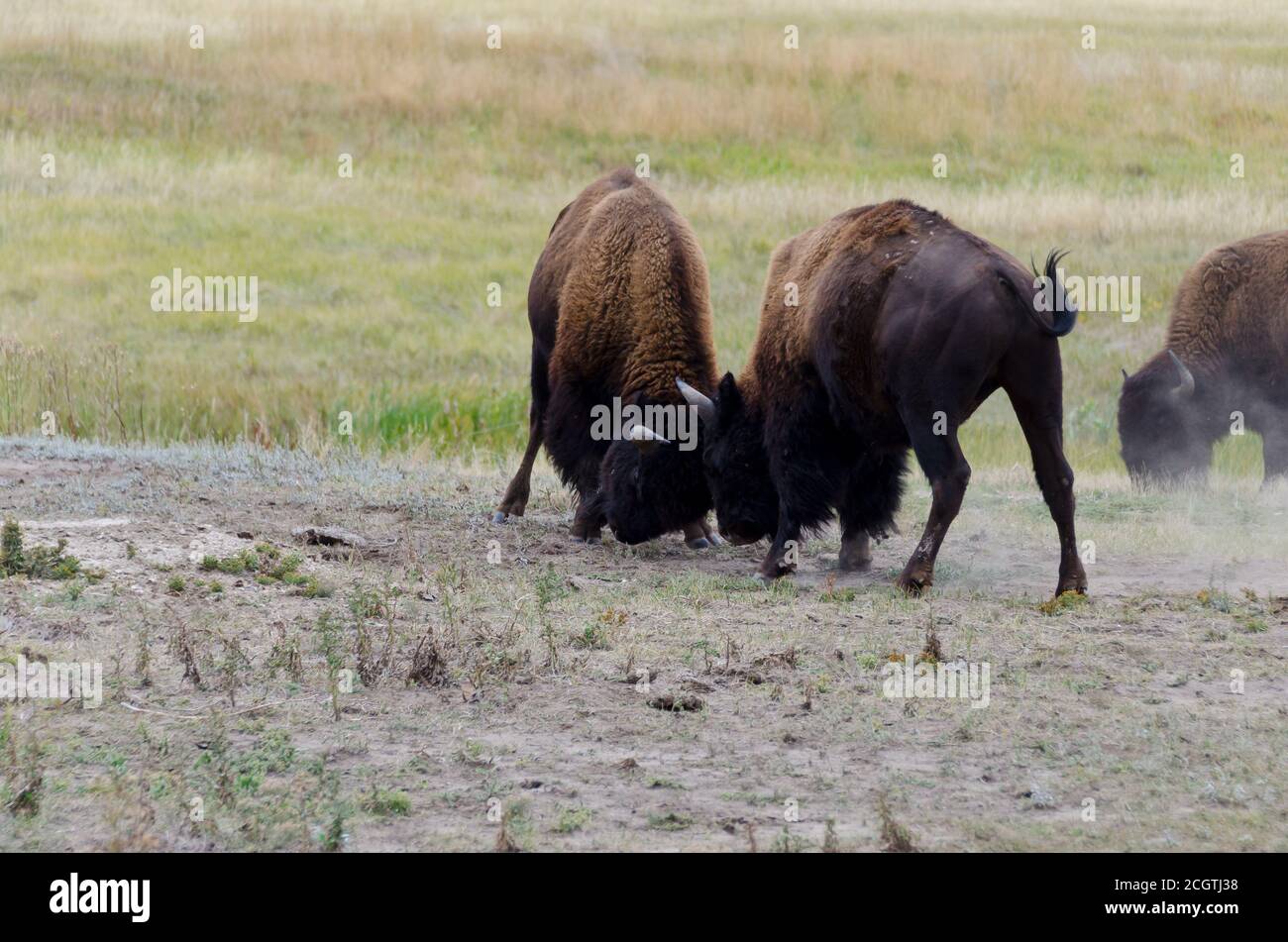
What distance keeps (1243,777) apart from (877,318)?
332cm

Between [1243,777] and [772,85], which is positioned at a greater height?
[772,85]

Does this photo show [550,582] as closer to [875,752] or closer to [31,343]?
[875,752]

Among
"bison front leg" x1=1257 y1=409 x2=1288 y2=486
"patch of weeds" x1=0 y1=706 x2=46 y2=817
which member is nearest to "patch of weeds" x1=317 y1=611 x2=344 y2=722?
"patch of weeds" x1=0 y1=706 x2=46 y2=817

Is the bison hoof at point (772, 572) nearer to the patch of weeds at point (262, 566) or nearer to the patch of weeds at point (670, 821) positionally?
the patch of weeds at point (262, 566)

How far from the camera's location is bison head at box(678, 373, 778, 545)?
882 centimetres

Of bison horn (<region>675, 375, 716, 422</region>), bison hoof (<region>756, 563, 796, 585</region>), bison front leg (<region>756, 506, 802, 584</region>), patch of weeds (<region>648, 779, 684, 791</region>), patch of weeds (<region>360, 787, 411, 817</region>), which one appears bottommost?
bison hoof (<region>756, 563, 796, 585</region>)

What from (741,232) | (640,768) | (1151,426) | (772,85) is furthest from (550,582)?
(772,85)

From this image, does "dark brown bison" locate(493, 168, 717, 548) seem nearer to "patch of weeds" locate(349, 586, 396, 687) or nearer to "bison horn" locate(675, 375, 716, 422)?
"bison horn" locate(675, 375, 716, 422)

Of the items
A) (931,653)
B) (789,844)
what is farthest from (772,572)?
(789,844)

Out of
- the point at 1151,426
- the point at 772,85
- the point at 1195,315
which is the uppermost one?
the point at 772,85

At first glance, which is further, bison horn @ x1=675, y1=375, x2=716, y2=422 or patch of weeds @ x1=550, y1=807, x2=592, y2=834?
bison horn @ x1=675, y1=375, x2=716, y2=422

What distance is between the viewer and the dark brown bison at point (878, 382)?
7.41 metres

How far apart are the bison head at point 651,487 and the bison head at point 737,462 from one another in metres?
0.19
